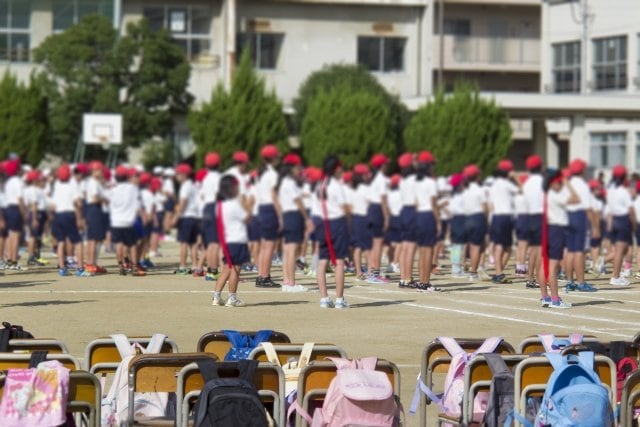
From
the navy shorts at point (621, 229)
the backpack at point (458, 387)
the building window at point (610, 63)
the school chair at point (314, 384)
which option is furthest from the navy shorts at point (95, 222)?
the building window at point (610, 63)

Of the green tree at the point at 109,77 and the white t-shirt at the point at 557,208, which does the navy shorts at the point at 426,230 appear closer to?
the white t-shirt at the point at 557,208

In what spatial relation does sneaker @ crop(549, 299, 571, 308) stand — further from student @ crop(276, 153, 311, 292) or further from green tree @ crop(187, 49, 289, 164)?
green tree @ crop(187, 49, 289, 164)

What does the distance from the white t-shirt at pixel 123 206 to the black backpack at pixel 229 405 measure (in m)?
18.8

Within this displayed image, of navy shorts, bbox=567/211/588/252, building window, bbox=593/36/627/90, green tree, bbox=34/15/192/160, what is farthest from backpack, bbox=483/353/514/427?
building window, bbox=593/36/627/90

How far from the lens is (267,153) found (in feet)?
77.2

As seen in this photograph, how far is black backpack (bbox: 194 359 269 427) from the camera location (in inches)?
307

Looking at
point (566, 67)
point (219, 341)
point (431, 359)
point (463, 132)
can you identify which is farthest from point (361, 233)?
point (566, 67)

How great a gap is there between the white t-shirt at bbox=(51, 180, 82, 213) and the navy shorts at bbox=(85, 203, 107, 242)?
0.28 meters

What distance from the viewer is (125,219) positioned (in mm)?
26719

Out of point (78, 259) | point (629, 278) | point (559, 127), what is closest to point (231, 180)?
point (78, 259)

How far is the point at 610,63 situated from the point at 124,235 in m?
43.3

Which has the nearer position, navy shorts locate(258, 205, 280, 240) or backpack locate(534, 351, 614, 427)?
backpack locate(534, 351, 614, 427)

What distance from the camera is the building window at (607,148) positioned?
63.3 meters

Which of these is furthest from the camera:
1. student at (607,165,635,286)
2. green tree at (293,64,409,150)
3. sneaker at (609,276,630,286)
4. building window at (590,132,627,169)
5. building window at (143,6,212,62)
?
building window at (143,6,212,62)
